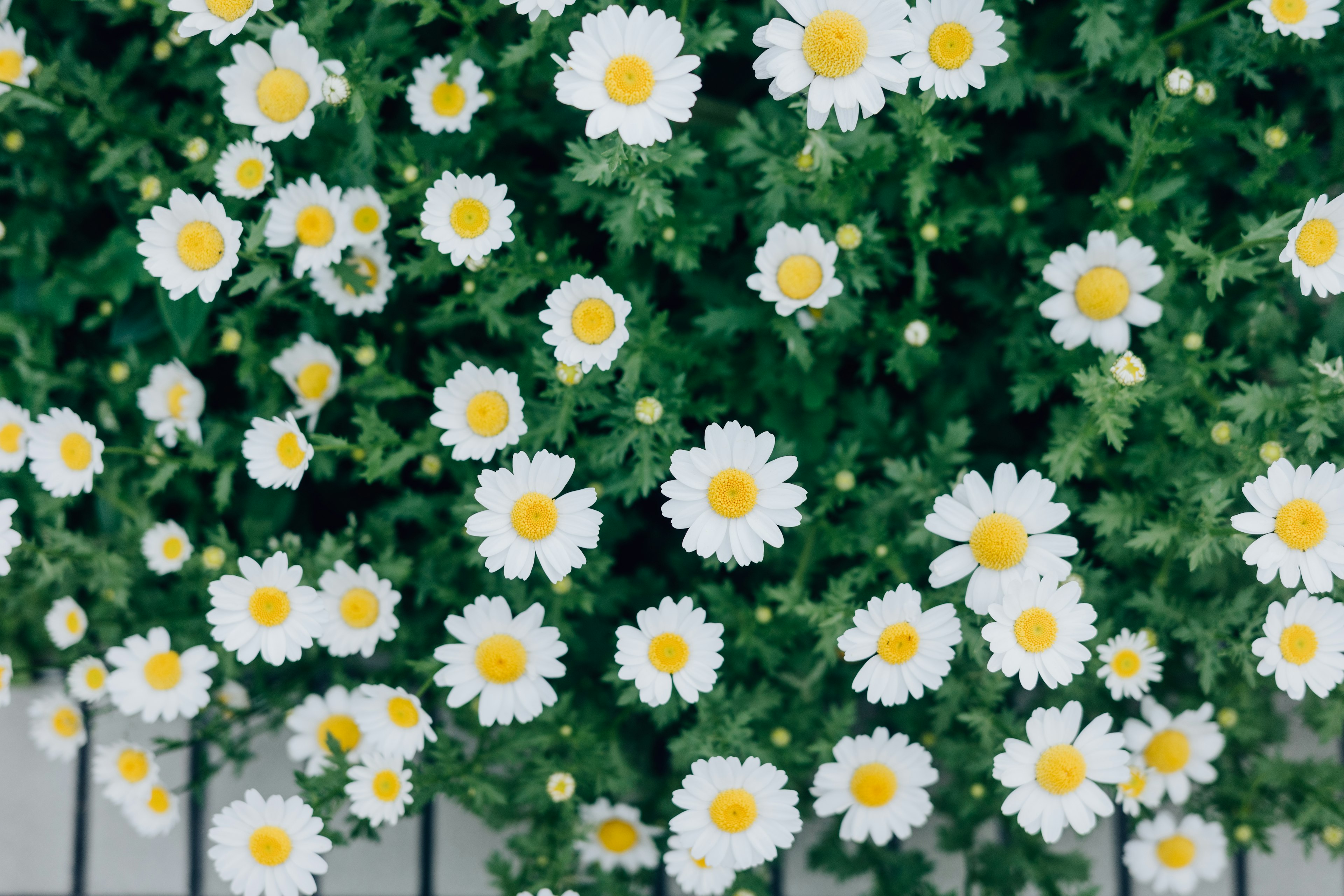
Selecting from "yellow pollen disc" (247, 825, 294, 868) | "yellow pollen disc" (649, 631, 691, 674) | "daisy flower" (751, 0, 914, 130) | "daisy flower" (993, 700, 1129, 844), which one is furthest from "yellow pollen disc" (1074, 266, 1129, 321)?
"yellow pollen disc" (247, 825, 294, 868)

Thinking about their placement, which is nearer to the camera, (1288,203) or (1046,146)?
(1288,203)

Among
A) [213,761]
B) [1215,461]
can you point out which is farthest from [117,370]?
[1215,461]

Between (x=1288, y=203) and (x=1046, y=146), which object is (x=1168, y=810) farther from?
(x=1046, y=146)

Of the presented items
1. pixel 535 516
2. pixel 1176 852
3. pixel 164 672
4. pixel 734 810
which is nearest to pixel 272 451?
pixel 164 672

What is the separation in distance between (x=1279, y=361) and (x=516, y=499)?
197cm

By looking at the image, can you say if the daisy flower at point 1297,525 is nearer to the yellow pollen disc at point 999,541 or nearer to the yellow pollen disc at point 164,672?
the yellow pollen disc at point 999,541

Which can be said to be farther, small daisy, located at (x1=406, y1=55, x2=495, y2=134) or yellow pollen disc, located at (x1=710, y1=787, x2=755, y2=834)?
small daisy, located at (x1=406, y1=55, x2=495, y2=134)

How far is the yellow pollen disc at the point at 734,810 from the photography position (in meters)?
2.32

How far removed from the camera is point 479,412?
92.5 inches

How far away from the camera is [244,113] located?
95.0 inches

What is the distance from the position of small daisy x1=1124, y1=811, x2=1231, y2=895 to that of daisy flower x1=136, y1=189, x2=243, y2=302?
114 inches

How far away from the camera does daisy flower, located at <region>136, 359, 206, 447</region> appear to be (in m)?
2.73

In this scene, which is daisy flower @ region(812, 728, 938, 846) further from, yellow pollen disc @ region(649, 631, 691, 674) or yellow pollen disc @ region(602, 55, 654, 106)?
yellow pollen disc @ region(602, 55, 654, 106)

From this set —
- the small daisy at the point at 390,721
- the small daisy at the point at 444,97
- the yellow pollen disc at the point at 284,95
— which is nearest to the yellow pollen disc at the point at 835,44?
the small daisy at the point at 444,97
